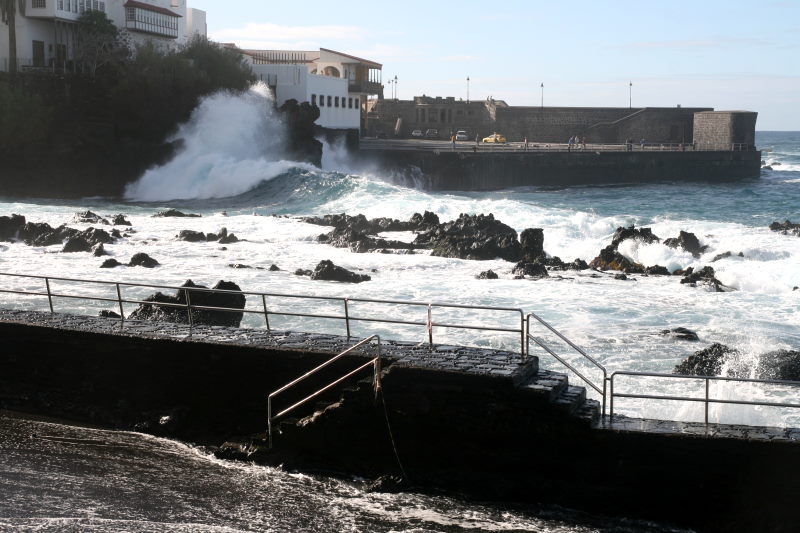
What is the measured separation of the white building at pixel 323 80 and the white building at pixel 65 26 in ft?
17.4

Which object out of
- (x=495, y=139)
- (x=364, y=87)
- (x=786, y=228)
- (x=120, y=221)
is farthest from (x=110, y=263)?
(x=495, y=139)

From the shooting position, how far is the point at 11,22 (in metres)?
48.9

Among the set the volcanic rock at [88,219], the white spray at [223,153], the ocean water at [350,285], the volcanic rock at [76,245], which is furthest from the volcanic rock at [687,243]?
the white spray at [223,153]


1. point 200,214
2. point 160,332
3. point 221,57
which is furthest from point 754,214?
point 160,332

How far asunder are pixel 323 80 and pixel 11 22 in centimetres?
1772

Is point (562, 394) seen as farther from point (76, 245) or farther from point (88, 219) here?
point (88, 219)

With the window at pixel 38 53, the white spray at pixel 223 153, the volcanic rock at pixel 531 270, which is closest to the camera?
the volcanic rock at pixel 531 270

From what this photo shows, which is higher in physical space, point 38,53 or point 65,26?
point 65,26

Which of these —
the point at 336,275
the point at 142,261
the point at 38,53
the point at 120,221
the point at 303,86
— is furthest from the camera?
the point at 303,86

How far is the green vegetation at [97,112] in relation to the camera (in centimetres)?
4719

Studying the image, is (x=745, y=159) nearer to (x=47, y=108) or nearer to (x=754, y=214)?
(x=754, y=214)

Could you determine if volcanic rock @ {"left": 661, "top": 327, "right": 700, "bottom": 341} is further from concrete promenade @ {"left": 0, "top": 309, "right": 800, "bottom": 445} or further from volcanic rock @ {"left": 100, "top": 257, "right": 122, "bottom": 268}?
volcanic rock @ {"left": 100, "top": 257, "right": 122, "bottom": 268}

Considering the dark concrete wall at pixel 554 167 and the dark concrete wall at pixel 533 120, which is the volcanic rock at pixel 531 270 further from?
the dark concrete wall at pixel 533 120

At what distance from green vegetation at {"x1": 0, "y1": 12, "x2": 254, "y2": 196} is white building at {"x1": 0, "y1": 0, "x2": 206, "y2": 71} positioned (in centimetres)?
89
